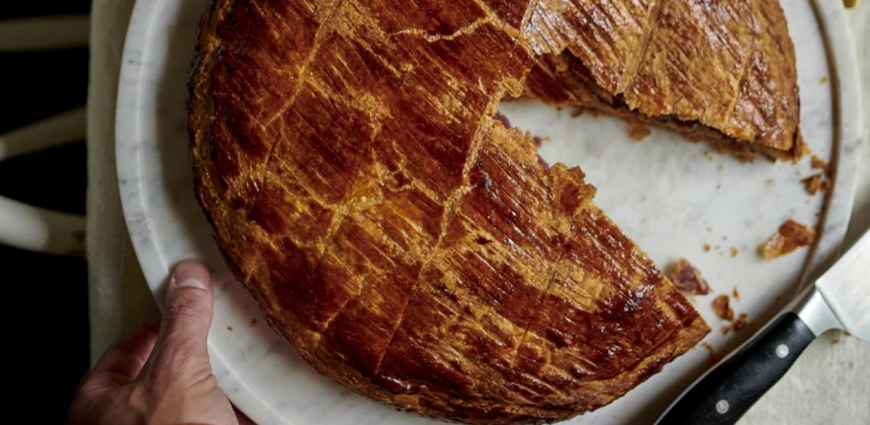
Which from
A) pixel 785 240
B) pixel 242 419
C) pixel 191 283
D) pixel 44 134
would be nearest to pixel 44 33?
pixel 44 134

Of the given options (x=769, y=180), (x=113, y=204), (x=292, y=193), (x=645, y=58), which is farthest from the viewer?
(x=769, y=180)

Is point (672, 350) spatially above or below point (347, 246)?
above

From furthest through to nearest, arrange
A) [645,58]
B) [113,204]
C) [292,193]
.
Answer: [113,204], [645,58], [292,193]

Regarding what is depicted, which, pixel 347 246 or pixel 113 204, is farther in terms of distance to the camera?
pixel 113 204

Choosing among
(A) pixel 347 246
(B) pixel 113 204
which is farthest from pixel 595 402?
(B) pixel 113 204

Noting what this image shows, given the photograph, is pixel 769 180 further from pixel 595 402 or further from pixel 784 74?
pixel 595 402

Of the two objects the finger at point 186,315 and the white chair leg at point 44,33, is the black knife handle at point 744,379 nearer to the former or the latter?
the finger at point 186,315
